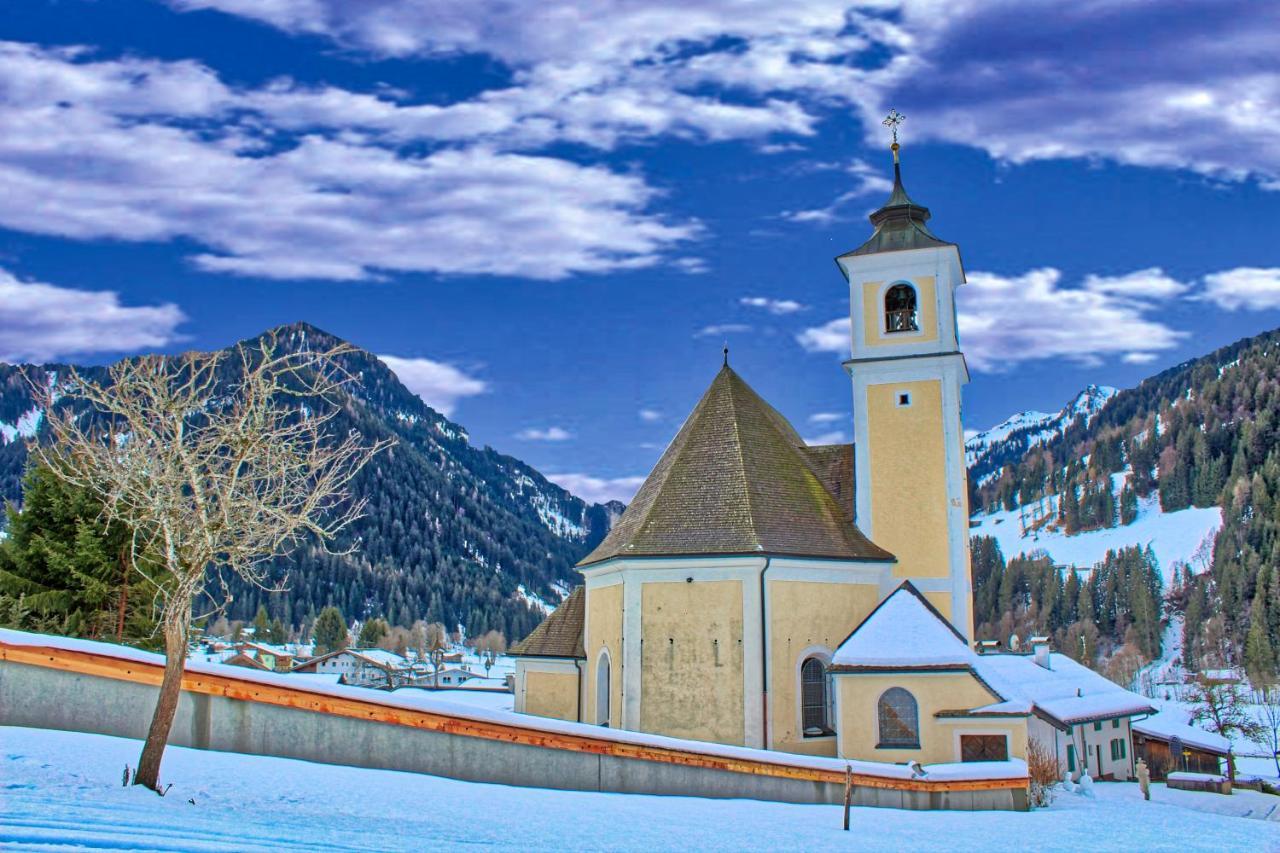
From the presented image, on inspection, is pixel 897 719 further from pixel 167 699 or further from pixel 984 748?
pixel 167 699

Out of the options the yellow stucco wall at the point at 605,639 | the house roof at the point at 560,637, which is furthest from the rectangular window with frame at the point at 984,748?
the house roof at the point at 560,637

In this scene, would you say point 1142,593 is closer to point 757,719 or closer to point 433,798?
point 757,719

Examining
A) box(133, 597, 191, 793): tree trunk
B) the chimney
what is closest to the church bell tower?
box(133, 597, 191, 793): tree trunk

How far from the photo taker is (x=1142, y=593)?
530 feet

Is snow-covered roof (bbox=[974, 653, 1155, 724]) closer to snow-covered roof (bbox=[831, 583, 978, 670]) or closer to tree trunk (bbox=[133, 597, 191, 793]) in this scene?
snow-covered roof (bbox=[831, 583, 978, 670])

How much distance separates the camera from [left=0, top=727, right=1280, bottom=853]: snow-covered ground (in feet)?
26.7

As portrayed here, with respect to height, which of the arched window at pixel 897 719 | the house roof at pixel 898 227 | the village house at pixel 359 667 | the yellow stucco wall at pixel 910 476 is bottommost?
Answer: the village house at pixel 359 667

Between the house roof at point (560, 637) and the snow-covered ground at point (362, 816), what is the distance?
14329 mm

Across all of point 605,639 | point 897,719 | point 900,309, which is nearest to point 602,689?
point 605,639

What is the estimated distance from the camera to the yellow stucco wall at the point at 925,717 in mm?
23250

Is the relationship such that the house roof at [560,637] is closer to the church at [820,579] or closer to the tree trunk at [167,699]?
the church at [820,579]

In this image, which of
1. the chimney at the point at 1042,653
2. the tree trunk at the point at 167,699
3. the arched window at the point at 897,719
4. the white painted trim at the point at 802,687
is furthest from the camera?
the chimney at the point at 1042,653

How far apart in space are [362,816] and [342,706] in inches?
115

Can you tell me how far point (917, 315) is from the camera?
1172 inches
